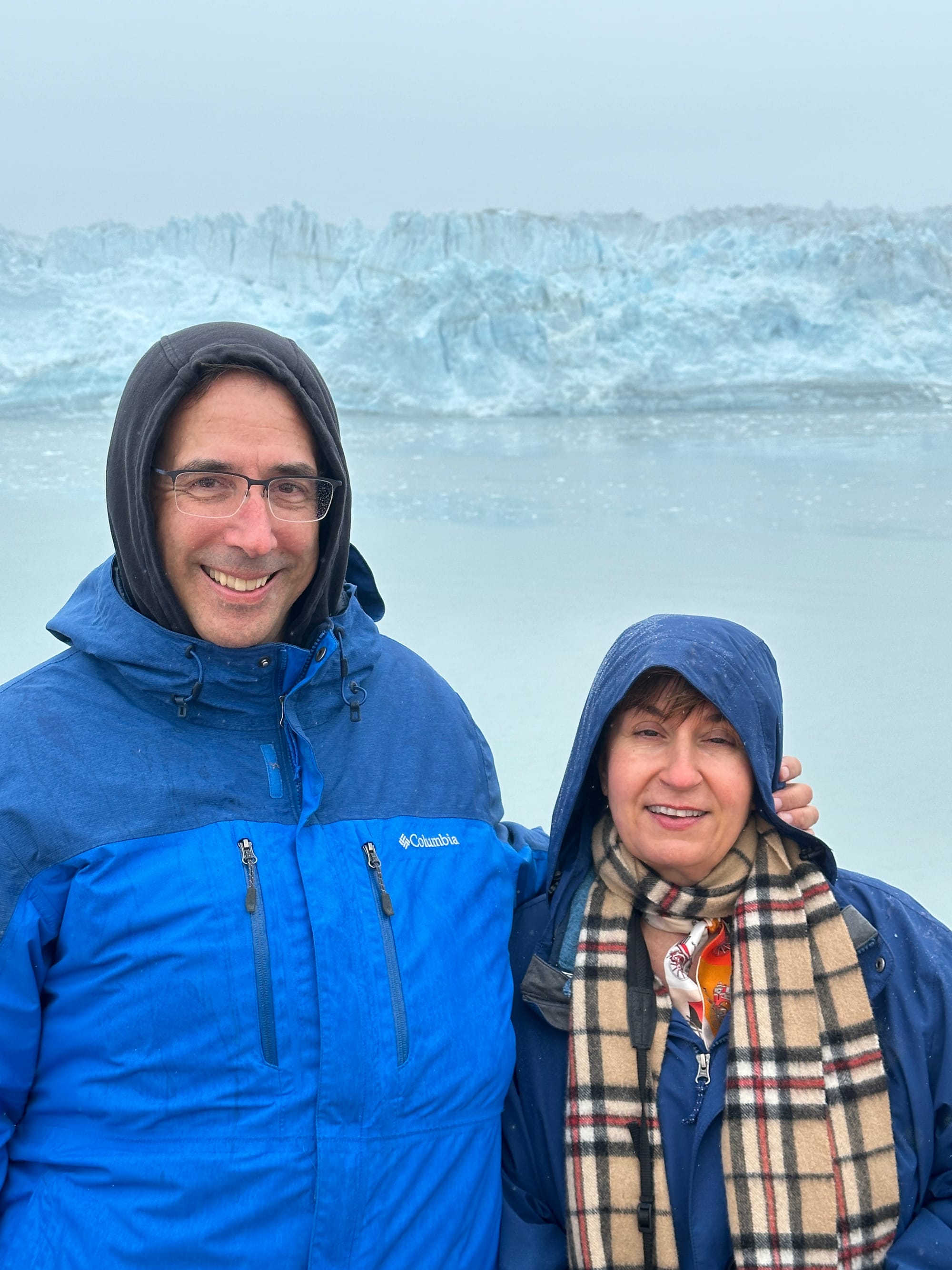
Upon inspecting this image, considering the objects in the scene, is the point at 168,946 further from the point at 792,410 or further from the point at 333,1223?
the point at 792,410

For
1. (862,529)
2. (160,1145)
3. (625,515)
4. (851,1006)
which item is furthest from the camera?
(625,515)

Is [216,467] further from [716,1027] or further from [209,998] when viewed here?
[716,1027]

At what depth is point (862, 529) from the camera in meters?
5.87

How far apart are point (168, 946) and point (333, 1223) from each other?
1.02ft

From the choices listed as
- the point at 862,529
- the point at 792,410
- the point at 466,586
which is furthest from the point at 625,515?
the point at 792,410

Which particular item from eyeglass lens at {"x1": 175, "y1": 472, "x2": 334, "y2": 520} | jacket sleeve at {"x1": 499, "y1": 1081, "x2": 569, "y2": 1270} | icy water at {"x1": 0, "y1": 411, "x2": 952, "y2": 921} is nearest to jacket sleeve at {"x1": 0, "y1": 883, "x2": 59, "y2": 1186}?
eyeglass lens at {"x1": 175, "y1": 472, "x2": 334, "y2": 520}

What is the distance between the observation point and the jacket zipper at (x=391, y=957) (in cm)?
117

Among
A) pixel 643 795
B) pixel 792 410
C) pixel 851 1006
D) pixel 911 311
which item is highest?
pixel 911 311

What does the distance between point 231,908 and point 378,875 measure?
0.54 ft

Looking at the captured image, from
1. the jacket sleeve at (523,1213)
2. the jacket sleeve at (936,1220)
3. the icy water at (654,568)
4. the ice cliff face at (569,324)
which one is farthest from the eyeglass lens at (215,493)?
the ice cliff face at (569,324)

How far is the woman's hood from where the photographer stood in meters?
1.26

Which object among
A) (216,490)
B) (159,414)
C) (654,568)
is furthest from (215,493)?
(654,568)

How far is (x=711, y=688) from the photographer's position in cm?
125

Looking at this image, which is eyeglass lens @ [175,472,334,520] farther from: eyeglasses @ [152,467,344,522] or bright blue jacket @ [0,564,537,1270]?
bright blue jacket @ [0,564,537,1270]
